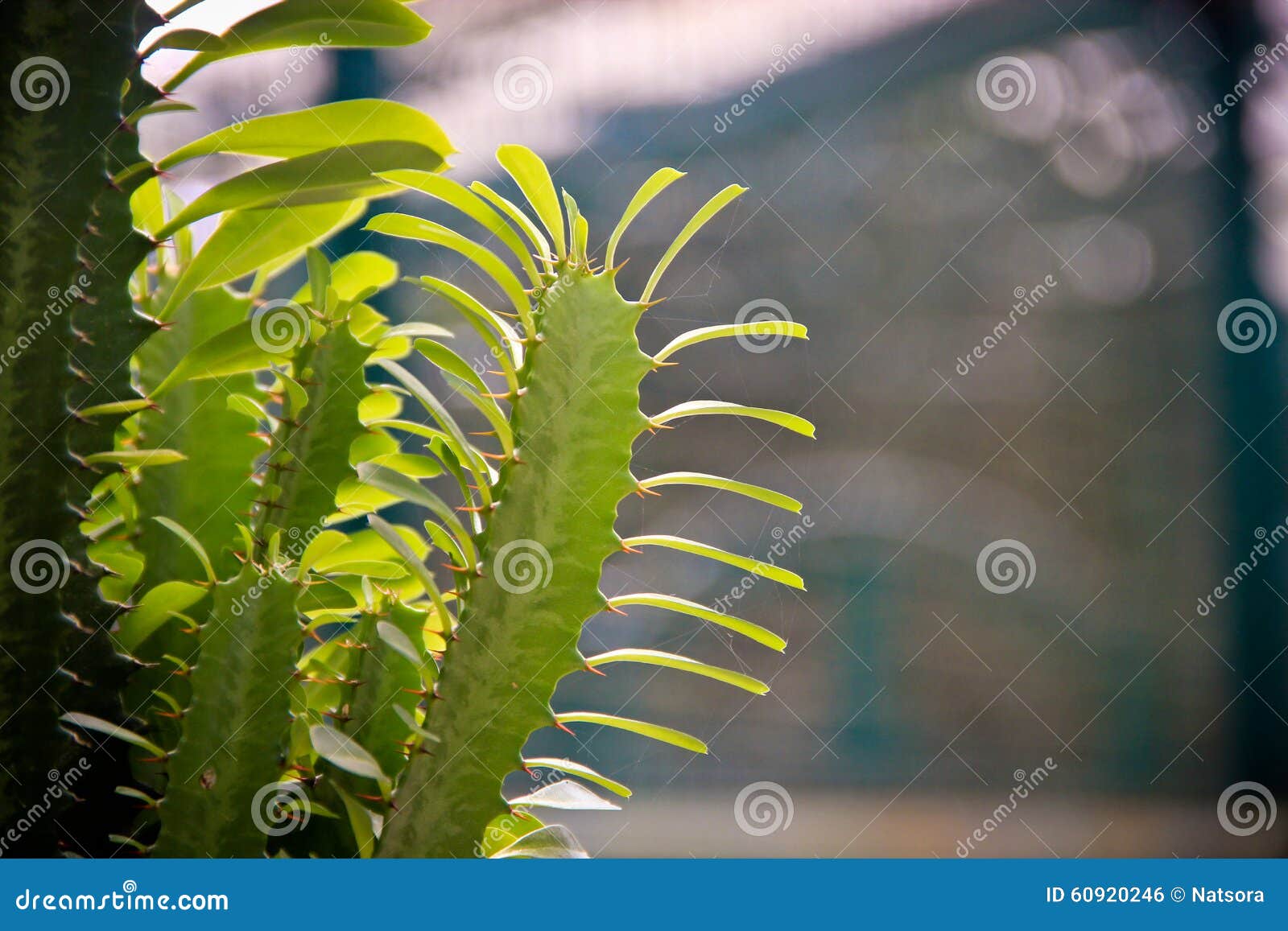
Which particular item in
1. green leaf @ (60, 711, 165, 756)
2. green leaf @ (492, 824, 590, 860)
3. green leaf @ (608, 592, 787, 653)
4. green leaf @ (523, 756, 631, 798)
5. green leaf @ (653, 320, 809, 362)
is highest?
green leaf @ (653, 320, 809, 362)

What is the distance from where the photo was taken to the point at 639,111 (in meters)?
1.39

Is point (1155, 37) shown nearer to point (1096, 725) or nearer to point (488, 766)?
point (1096, 725)

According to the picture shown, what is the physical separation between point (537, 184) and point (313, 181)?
0.10m

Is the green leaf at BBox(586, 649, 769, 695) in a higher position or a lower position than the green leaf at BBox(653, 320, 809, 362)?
lower

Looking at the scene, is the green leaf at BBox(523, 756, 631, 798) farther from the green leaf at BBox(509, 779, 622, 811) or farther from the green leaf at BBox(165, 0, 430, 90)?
the green leaf at BBox(165, 0, 430, 90)

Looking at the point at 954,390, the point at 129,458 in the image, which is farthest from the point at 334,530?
the point at 954,390

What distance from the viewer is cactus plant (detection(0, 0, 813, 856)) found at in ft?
1.14

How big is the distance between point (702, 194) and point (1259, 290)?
1.01 m

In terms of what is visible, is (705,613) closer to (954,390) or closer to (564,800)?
(564,800)

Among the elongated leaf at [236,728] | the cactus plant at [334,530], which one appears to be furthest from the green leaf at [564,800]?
the elongated leaf at [236,728]

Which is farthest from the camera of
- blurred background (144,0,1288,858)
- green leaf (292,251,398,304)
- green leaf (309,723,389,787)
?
blurred background (144,0,1288,858)

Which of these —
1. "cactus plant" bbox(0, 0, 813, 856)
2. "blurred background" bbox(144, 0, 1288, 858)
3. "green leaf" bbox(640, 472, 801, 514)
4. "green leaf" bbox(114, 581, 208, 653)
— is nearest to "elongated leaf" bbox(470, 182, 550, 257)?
"cactus plant" bbox(0, 0, 813, 856)

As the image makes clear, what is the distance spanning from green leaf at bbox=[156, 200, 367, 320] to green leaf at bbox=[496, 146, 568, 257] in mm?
110

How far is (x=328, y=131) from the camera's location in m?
0.40
